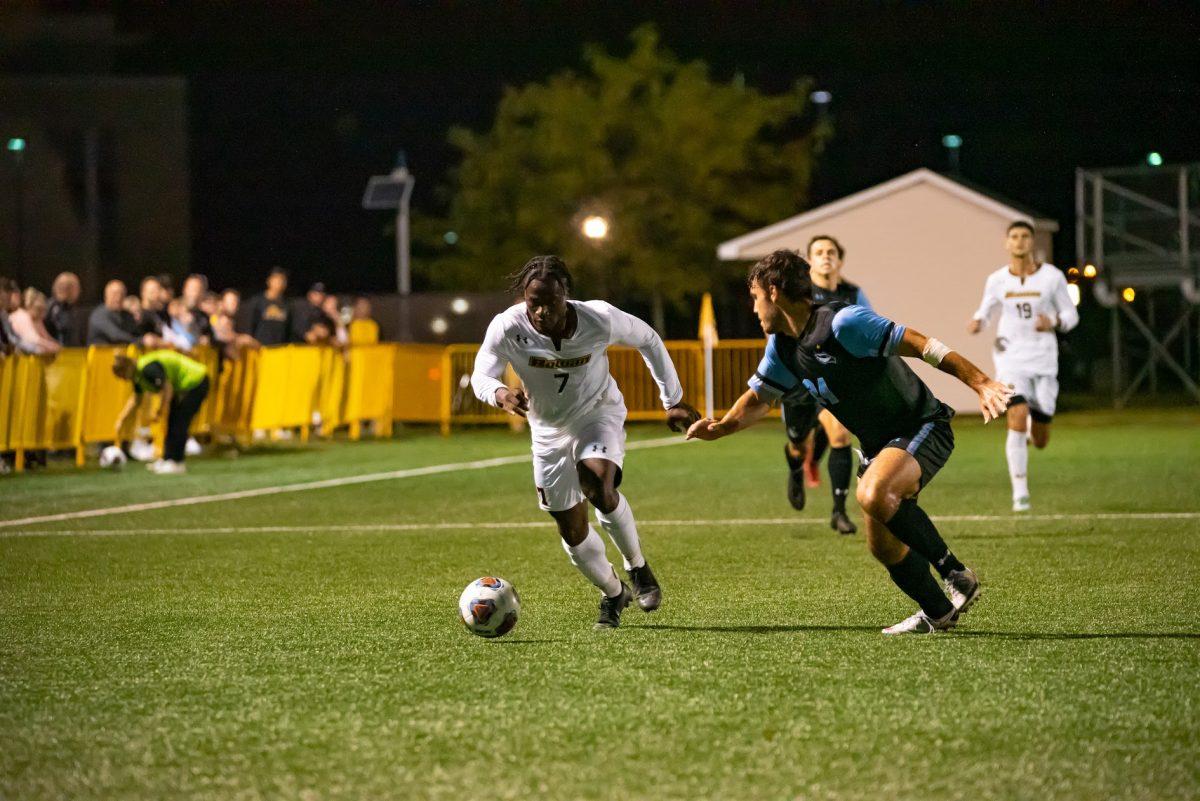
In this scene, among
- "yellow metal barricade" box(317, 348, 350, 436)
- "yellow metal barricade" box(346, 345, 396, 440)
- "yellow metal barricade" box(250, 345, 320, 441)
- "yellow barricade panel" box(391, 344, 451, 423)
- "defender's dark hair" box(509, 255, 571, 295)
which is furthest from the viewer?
"yellow barricade panel" box(391, 344, 451, 423)

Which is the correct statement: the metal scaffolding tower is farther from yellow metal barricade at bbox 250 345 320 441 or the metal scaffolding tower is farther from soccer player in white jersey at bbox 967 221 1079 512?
soccer player in white jersey at bbox 967 221 1079 512

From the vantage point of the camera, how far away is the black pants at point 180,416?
62.0ft

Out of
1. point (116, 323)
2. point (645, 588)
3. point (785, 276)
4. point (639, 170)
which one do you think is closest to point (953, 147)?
point (639, 170)

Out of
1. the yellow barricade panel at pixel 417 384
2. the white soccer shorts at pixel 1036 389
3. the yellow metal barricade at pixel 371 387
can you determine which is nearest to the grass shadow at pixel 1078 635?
the white soccer shorts at pixel 1036 389

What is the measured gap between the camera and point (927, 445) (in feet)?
24.9

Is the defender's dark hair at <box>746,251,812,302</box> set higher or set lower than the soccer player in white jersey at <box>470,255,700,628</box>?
higher

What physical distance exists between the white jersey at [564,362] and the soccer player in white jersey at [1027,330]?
19.6ft

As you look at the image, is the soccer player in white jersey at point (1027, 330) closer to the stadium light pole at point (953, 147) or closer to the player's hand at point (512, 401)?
the player's hand at point (512, 401)

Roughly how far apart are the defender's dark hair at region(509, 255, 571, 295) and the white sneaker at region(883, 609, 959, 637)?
2143 millimetres

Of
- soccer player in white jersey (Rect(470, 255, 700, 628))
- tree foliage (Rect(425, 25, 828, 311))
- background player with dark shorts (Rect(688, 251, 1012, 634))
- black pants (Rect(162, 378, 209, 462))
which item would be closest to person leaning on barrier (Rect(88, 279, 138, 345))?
black pants (Rect(162, 378, 209, 462))

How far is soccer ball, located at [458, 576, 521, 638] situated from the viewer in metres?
7.55

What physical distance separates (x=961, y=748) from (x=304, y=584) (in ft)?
17.4

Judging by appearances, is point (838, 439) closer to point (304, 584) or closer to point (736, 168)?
point (304, 584)

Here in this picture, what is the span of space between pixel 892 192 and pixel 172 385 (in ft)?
66.7
